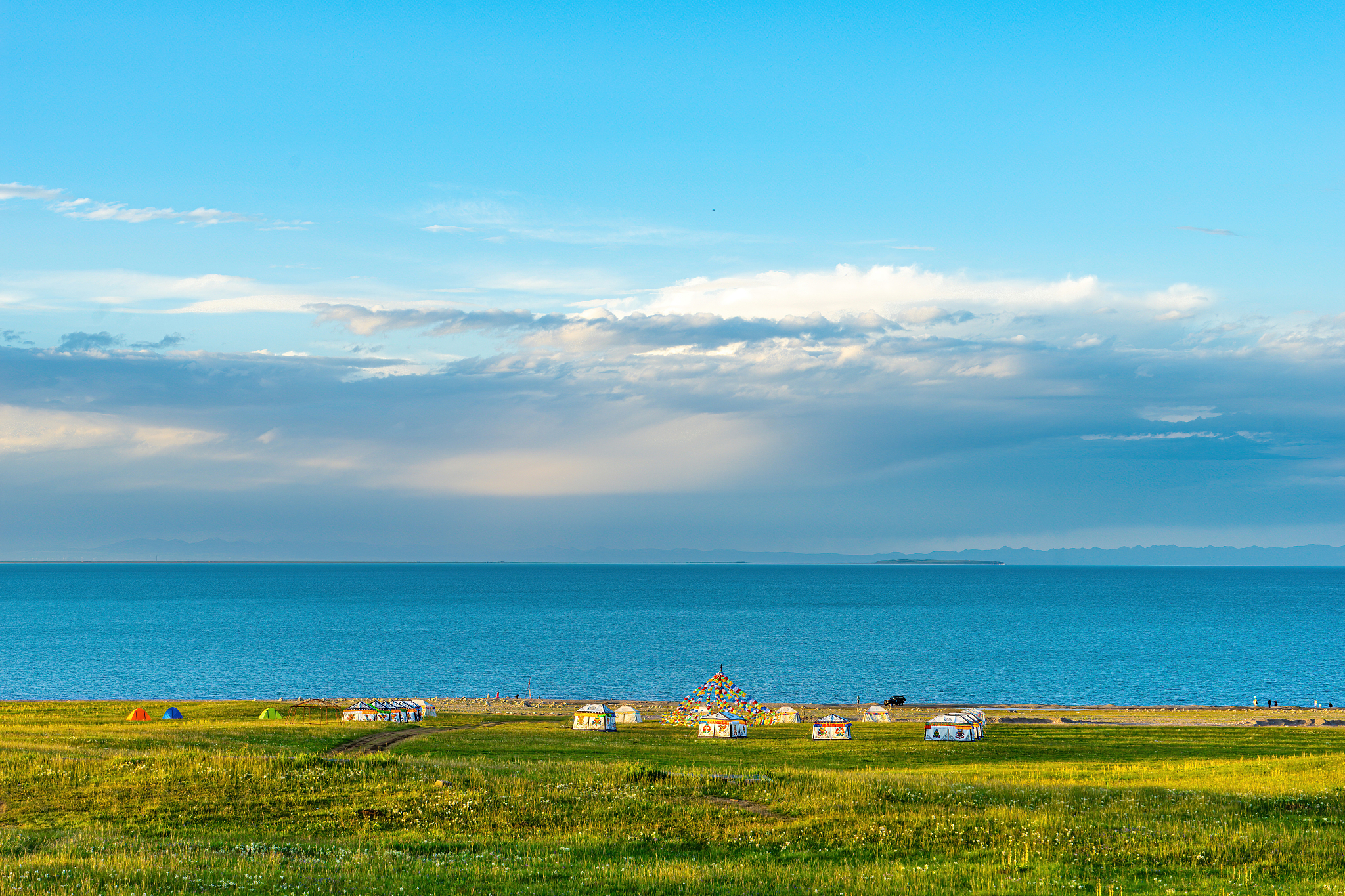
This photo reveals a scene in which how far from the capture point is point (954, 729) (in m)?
71.0

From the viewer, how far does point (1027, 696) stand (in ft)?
365

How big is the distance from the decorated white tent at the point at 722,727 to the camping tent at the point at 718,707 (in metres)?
0.51

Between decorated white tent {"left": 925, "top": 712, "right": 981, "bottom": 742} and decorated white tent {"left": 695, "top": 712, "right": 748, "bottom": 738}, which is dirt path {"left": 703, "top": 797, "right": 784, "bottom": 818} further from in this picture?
decorated white tent {"left": 925, "top": 712, "right": 981, "bottom": 742}

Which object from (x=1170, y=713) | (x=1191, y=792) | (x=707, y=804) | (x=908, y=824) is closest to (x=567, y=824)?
(x=707, y=804)

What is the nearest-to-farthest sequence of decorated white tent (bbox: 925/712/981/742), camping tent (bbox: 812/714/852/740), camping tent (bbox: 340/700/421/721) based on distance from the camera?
decorated white tent (bbox: 925/712/981/742)
camping tent (bbox: 812/714/852/740)
camping tent (bbox: 340/700/421/721)

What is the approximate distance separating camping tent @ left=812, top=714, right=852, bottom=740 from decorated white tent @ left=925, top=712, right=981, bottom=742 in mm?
5738

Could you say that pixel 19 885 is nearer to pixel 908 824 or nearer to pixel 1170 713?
pixel 908 824

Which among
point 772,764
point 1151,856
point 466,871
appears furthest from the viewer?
point 772,764

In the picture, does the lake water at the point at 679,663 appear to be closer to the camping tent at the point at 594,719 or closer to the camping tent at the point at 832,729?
the camping tent at the point at 594,719

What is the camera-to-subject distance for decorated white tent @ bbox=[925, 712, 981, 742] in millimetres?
70500

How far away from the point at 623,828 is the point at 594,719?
51.3 m

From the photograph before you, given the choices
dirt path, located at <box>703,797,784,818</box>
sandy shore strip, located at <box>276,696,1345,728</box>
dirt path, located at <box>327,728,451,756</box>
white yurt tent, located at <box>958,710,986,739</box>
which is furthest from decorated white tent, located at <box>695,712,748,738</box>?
dirt path, located at <box>703,797,784,818</box>

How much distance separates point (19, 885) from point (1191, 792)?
33168 millimetres

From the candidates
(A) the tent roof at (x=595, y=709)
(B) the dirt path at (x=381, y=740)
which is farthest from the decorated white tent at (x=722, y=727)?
(B) the dirt path at (x=381, y=740)
